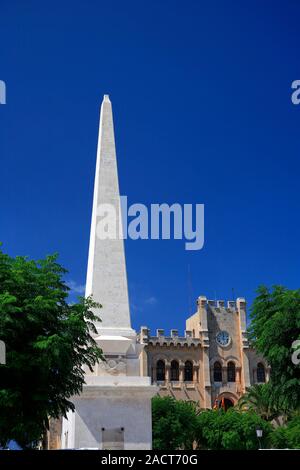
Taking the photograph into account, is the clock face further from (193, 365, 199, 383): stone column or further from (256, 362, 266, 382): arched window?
(256, 362, 266, 382): arched window

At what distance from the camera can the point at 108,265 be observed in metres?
22.9

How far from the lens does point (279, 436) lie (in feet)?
136

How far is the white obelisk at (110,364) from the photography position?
20359 millimetres

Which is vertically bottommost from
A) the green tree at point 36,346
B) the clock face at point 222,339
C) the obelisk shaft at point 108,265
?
the green tree at point 36,346

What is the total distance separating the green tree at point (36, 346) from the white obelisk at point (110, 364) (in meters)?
1.60

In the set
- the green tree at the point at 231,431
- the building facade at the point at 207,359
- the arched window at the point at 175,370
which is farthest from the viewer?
the arched window at the point at 175,370

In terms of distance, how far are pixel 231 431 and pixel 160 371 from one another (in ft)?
58.7

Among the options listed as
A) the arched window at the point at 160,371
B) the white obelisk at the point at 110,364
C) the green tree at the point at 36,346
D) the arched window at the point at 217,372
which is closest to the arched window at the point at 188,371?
the arched window at the point at 160,371

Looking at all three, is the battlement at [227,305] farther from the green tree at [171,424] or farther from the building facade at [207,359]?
the green tree at [171,424]

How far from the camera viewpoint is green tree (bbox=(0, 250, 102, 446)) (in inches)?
653

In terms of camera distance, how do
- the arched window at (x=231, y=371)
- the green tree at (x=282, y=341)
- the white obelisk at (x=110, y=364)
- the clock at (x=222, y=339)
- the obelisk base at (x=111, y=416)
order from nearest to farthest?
the obelisk base at (x=111, y=416), the white obelisk at (x=110, y=364), the green tree at (x=282, y=341), the arched window at (x=231, y=371), the clock at (x=222, y=339)

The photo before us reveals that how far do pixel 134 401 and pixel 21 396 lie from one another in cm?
516

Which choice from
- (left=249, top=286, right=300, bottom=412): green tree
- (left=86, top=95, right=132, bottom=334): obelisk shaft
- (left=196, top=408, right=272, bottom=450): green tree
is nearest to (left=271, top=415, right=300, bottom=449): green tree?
(left=196, top=408, right=272, bottom=450): green tree
